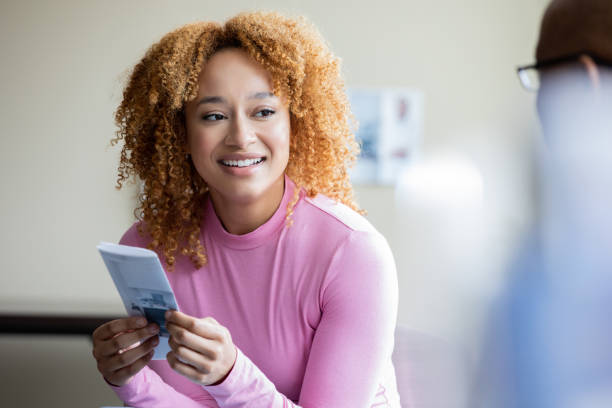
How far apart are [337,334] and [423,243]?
74.1 inches

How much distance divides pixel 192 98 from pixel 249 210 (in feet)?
0.87

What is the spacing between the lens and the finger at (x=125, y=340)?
1.04 metres

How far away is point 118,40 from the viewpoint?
9.04 feet

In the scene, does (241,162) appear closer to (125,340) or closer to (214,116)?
(214,116)

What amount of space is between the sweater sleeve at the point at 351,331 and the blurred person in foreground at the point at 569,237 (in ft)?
2.27

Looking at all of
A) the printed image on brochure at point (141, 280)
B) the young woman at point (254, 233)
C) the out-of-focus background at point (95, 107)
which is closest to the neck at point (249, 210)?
the young woman at point (254, 233)

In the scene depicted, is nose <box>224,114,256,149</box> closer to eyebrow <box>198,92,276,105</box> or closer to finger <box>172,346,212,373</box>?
eyebrow <box>198,92,276,105</box>

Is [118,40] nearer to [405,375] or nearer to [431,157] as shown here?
[431,157]

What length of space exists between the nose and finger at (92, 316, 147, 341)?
382 millimetres

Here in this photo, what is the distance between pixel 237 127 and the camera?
1150mm

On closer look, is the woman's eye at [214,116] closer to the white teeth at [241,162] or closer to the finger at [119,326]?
the white teeth at [241,162]

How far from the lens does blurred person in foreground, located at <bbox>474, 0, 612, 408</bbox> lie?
1.26 ft

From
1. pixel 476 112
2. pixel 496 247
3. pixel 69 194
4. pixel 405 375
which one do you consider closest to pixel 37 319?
pixel 69 194

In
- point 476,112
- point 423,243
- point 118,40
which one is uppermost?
point 118,40
